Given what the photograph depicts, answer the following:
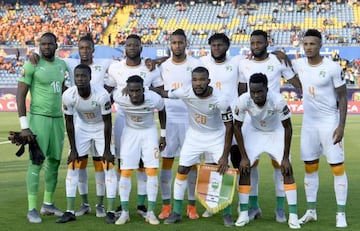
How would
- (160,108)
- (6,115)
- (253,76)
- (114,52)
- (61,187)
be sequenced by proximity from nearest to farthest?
(253,76), (160,108), (61,187), (6,115), (114,52)

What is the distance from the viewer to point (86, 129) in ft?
30.1

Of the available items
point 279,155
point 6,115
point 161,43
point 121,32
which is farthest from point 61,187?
point 121,32

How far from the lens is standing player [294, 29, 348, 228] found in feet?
28.2

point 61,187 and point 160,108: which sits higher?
point 160,108

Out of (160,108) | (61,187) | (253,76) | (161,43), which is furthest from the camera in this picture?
(161,43)

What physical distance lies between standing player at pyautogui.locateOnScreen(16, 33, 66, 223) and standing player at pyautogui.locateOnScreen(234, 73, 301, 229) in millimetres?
2509

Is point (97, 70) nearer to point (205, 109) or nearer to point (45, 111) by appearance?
point (45, 111)

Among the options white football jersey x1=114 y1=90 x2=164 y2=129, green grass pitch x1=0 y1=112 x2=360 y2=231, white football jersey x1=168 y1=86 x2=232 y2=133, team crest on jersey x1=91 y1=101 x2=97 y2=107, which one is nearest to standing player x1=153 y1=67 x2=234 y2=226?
white football jersey x1=168 y1=86 x2=232 y2=133

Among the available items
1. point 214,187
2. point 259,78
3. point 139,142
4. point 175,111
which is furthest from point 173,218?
point 259,78

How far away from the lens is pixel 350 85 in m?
33.3

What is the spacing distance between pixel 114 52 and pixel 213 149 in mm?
31057

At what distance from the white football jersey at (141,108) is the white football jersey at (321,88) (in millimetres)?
1897

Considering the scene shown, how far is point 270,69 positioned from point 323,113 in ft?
3.05

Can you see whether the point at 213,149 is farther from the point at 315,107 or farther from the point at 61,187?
the point at 61,187
